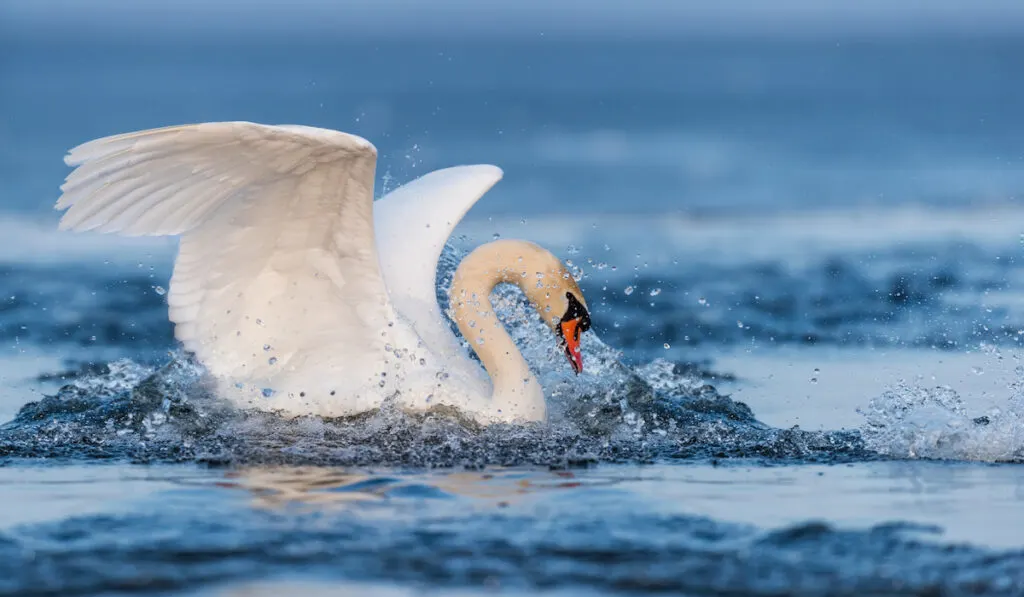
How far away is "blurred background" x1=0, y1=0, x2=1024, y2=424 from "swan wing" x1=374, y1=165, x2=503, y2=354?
6.17 ft

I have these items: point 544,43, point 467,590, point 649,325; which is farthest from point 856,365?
point 544,43

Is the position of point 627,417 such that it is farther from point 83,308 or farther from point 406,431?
point 83,308

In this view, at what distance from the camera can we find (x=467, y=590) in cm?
612

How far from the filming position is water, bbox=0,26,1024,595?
645 cm

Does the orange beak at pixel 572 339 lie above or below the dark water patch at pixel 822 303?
below

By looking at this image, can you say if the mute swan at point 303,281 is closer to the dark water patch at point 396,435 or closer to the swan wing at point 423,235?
the swan wing at point 423,235

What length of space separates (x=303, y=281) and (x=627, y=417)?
1842 mm

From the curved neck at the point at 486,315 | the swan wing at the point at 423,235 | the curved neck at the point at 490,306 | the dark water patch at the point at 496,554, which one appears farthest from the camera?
the swan wing at the point at 423,235

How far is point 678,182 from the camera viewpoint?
64.2 ft

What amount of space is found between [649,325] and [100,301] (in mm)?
3890

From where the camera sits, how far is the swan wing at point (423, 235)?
920 centimetres

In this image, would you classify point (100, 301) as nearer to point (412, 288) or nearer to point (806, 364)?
point (412, 288)

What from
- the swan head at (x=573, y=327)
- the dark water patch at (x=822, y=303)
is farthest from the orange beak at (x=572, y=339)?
the dark water patch at (x=822, y=303)

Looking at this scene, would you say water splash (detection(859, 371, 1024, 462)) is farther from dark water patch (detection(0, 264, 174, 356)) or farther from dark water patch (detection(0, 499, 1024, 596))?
dark water patch (detection(0, 264, 174, 356))
